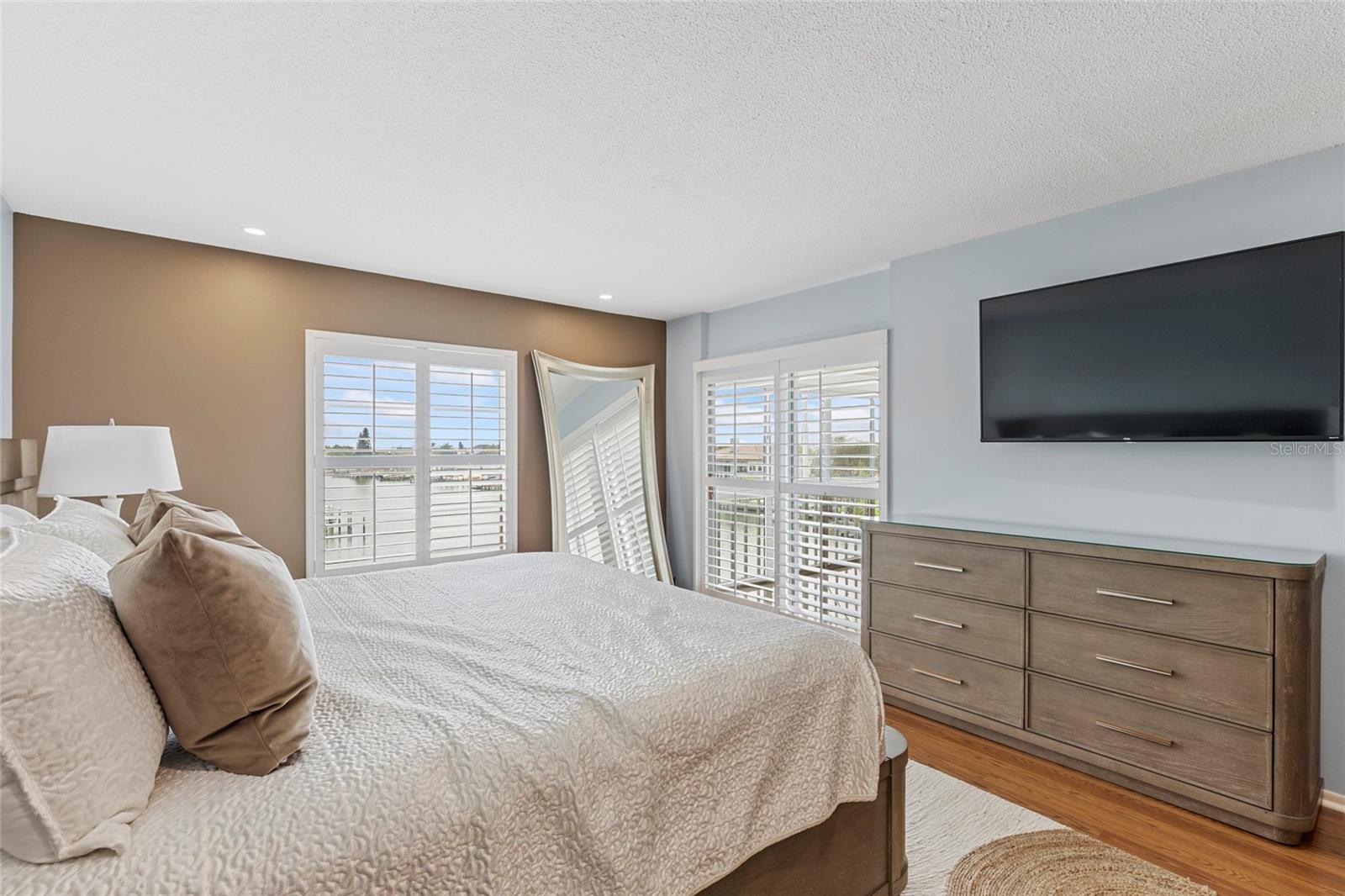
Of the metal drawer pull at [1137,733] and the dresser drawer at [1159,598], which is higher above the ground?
the dresser drawer at [1159,598]

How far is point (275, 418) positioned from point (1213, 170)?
4500 millimetres

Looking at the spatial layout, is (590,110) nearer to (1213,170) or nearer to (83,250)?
(1213,170)

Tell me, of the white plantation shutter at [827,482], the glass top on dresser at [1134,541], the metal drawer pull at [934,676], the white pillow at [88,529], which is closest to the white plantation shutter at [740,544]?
the white plantation shutter at [827,482]

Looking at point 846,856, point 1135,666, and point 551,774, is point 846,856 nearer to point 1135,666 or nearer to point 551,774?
point 551,774

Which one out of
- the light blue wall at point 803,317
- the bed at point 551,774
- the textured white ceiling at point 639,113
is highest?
the textured white ceiling at point 639,113

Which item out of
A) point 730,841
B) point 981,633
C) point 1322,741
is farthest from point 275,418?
point 1322,741

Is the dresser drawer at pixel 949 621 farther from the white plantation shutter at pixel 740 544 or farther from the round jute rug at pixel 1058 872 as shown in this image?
the white plantation shutter at pixel 740 544

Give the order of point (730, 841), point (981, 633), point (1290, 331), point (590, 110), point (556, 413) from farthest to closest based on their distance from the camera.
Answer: point (556, 413) < point (981, 633) < point (1290, 331) < point (590, 110) < point (730, 841)

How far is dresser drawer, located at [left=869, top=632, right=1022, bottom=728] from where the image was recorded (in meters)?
2.75

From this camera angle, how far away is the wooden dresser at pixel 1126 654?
82.2 inches

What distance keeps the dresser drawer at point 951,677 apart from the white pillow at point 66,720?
2893 mm

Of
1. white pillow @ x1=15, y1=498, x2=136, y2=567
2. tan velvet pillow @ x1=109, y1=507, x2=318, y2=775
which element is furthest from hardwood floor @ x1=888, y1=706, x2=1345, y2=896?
white pillow @ x1=15, y1=498, x2=136, y2=567

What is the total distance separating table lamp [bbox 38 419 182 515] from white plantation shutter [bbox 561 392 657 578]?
96.4 inches

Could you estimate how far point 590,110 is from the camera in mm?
2018
